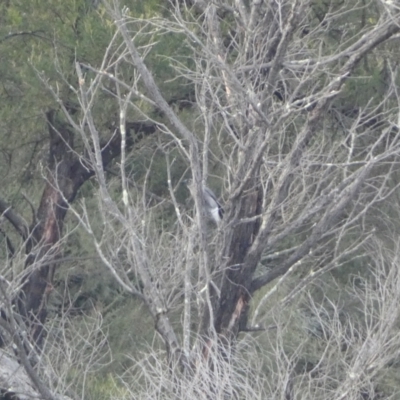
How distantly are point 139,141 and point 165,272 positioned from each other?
328 centimetres

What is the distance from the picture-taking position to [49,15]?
24.3 ft

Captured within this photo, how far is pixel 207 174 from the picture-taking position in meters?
5.46

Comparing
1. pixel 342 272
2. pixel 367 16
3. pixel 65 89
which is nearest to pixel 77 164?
pixel 65 89

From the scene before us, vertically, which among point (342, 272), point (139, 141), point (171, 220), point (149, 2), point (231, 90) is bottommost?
point (342, 272)

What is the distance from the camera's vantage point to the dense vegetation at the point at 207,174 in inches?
177

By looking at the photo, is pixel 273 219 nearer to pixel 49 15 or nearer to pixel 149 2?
pixel 149 2

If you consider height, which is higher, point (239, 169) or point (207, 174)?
point (239, 169)

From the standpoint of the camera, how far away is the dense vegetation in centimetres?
448

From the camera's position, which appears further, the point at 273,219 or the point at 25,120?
the point at 25,120

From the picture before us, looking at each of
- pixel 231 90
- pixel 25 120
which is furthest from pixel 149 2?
pixel 231 90

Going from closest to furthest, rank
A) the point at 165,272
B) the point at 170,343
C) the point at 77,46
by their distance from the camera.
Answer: the point at 170,343, the point at 165,272, the point at 77,46

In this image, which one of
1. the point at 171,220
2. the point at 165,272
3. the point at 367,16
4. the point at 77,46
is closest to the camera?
the point at 165,272

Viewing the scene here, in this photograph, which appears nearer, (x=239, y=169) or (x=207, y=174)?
(x=239, y=169)

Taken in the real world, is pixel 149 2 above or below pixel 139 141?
above
